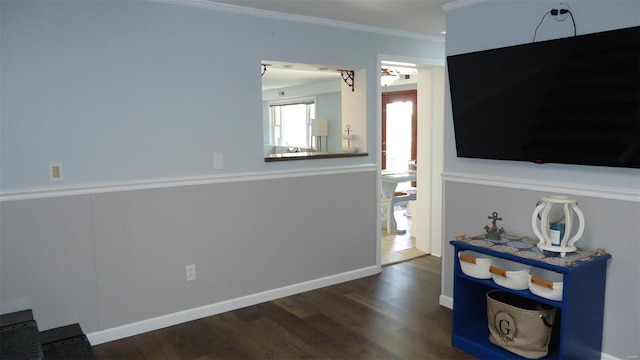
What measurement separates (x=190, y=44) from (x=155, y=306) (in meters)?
1.81

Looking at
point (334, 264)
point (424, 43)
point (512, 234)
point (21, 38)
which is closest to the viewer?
point (21, 38)

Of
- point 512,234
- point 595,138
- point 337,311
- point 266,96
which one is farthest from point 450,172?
point 266,96

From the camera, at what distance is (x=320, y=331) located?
314 cm

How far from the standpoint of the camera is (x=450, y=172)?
3342 millimetres

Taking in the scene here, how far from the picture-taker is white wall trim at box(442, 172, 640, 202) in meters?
2.41

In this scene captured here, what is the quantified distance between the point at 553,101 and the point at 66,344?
9.80 feet

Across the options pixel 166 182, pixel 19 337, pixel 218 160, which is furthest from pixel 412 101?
pixel 19 337

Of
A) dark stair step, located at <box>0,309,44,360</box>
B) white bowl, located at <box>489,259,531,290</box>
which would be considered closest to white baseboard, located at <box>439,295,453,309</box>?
white bowl, located at <box>489,259,531,290</box>

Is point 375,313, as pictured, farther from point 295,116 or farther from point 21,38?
point 295,116

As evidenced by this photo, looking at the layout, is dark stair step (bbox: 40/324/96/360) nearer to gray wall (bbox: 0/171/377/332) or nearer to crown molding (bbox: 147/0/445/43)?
gray wall (bbox: 0/171/377/332)

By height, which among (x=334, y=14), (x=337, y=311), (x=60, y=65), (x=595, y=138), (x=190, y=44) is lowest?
(x=337, y=311)

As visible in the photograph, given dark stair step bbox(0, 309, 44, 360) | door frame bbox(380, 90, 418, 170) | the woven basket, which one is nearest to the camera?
dark stair step bbox(0, 309, 44, 360)

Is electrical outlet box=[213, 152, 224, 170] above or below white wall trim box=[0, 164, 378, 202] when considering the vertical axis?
above

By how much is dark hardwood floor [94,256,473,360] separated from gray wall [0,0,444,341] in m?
0.17
